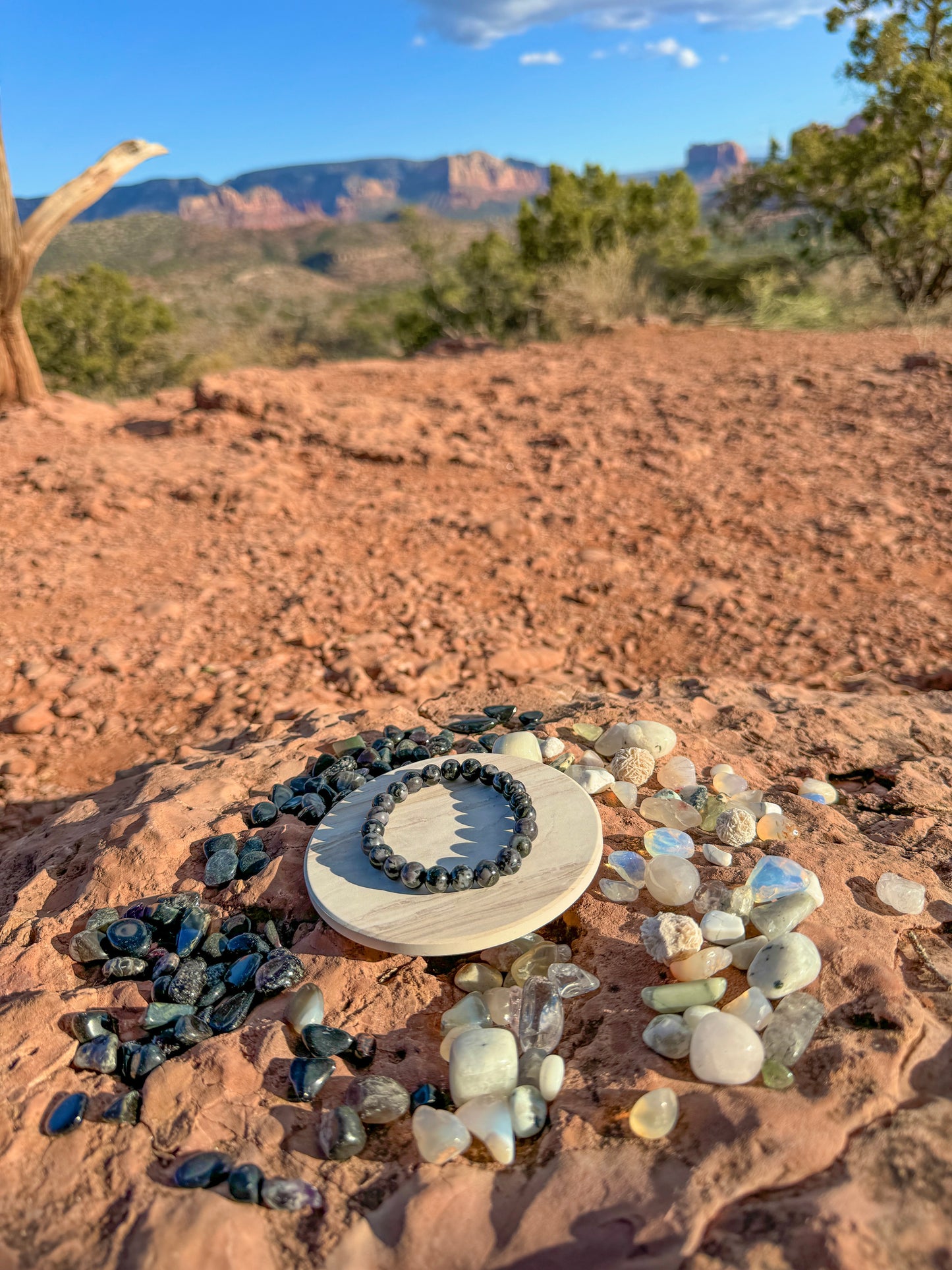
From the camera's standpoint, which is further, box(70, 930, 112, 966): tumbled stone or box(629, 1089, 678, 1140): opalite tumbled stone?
box(70, 930, 112, 966): tumbled stone

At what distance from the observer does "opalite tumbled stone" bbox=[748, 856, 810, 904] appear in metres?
1.60

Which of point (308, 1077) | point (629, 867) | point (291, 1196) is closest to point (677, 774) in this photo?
point (629, 867)

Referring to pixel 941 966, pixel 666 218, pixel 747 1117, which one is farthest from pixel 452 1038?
pixel 666 218

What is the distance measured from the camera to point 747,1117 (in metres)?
1.16

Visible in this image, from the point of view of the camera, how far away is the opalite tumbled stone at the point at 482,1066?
4.29ft

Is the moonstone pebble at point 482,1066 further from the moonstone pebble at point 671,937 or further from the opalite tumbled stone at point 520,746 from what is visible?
the opalite tumbled stone at point 520,746

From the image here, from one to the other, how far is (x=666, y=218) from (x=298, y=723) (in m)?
12.3

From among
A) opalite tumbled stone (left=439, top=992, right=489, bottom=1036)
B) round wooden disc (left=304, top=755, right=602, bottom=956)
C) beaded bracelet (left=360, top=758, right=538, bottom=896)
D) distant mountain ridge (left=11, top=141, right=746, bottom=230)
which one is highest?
distant mountain ridge (left=11, top=141, right=746, bottom=230)

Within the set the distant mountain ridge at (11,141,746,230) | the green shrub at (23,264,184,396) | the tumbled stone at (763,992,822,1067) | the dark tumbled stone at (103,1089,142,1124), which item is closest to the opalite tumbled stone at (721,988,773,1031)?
the tumbled stone at (763,992,822,1067)

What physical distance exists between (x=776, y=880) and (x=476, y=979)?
659 millimetres

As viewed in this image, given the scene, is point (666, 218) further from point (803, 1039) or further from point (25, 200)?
point (803, 1039)

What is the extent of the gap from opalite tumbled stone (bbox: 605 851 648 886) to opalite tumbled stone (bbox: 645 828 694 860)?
63 mm

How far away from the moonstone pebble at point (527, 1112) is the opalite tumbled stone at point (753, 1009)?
358 millimetres

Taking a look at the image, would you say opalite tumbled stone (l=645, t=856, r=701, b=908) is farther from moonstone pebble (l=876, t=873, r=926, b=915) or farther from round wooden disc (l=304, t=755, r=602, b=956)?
moonstone pebble (l=876, t=873, r=926, b=915)
